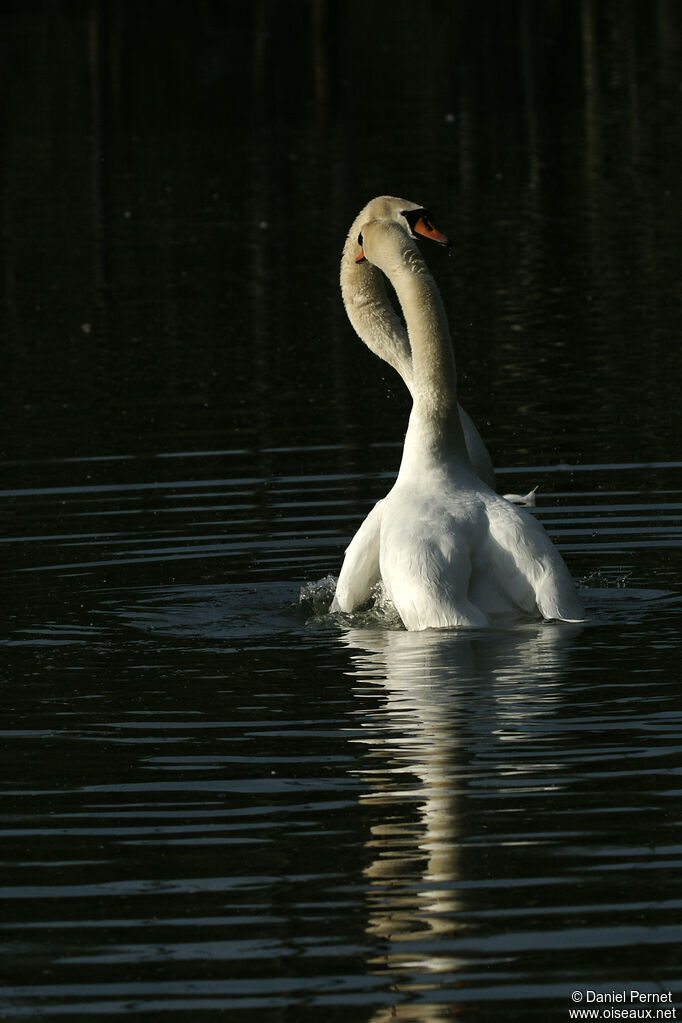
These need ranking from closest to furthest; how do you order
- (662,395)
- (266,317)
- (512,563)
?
(512,563) < (662,395) < (266,317)

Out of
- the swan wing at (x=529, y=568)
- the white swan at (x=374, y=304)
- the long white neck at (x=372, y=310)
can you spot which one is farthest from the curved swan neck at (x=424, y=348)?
the swan wing at (x=529, y=568)

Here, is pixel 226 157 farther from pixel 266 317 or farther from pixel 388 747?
pixel 388 747

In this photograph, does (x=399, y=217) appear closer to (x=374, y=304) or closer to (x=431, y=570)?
(x=374, y=304)

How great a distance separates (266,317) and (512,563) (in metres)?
12.1

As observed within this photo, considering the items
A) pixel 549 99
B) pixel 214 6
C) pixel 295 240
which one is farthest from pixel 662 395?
pixel 214 6

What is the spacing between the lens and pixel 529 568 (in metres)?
8.56

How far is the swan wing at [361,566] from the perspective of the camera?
30.3ft

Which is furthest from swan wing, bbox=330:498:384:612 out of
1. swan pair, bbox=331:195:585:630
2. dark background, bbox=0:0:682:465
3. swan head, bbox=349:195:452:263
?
dark background, bbox=0:0:682:465

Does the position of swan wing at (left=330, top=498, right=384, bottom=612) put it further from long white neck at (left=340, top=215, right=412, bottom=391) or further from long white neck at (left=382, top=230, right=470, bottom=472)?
long white neck at (left=340, top=215, right=412, bottom=391)

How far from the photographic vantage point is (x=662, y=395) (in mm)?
14914

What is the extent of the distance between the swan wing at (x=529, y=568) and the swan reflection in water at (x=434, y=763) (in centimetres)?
13

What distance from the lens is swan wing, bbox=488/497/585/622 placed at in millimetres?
8547

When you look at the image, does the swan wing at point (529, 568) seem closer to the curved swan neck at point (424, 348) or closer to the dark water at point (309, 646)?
the dark water at point (309, 646)

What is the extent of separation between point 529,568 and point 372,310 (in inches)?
90.2
